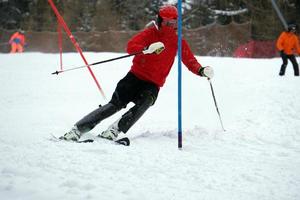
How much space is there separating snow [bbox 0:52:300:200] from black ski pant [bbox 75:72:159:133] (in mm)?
307

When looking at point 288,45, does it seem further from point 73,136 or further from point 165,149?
point 73,136

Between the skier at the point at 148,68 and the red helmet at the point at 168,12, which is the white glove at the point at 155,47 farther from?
the red helmet at the point at 168,12

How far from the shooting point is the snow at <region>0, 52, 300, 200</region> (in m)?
3.30

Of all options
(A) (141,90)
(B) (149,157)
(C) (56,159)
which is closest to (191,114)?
(A) (141,90)

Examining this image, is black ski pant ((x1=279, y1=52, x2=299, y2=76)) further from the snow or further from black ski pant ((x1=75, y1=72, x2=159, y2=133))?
black ski pant ((x1=75, y1=72, x2=159, y2=133))

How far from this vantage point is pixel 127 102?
5.27 meters

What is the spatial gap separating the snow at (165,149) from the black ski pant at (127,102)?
307 millimetres

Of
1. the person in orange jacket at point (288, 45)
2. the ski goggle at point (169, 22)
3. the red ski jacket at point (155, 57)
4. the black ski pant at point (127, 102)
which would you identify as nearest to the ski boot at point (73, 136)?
the black ski pant at point (127, 102)

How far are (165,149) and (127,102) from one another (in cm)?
87

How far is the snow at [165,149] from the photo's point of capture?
3.30m

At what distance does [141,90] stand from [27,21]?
123 feet

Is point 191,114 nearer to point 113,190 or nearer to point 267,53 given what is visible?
A: point 113,190

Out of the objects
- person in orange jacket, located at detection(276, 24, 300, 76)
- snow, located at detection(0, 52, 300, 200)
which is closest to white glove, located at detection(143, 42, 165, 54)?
snow, located at detection(0, 52, 300, 200)

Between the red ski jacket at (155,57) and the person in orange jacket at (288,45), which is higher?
the red ski jacket at (155,57)
